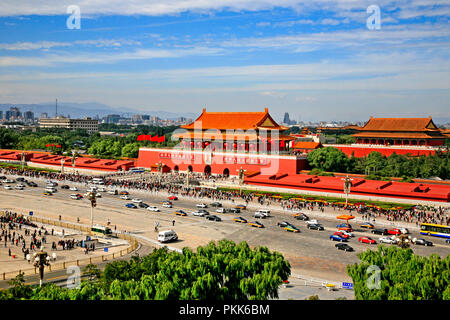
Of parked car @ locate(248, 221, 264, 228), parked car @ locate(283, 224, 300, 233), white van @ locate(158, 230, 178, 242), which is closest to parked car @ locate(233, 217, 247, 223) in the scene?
parked car @ locate(248, 221, 264, 228)

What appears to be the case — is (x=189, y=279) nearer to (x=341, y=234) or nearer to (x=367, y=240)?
(x=367, y=240)

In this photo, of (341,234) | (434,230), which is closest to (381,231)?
(341,234)

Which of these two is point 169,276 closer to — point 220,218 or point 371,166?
point 220,218

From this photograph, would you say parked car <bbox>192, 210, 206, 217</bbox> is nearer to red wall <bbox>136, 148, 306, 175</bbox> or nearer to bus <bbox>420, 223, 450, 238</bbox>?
bus <bbox>420, 223, 450, 238</bbox>

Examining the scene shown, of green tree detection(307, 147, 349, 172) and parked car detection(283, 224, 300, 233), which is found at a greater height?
green tree detection(307, 147, 349, 172)

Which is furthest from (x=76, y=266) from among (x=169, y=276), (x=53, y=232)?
(x=169, y=276)

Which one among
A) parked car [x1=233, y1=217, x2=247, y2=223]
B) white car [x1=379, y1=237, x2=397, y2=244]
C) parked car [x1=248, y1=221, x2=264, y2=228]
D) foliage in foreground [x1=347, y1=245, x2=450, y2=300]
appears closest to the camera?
foliage in foreground [x1=347, y1=245, x2=450, y2=300]

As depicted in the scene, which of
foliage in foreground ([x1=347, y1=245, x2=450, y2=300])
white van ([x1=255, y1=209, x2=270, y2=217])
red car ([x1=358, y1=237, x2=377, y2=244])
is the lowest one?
red car ([x1=358, y1=237, x2=377, y2=244])
